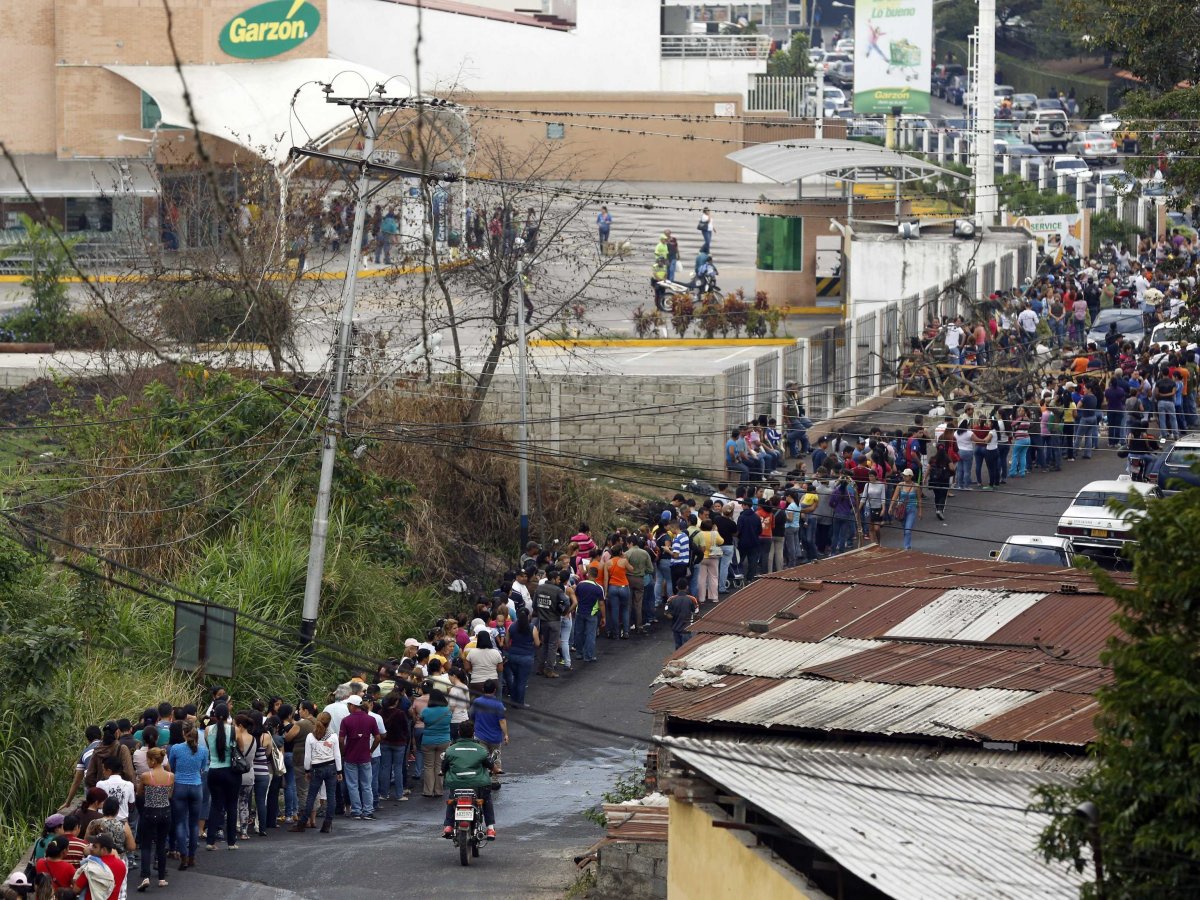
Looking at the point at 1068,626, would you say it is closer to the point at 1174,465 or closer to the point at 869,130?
the point at 1174,465

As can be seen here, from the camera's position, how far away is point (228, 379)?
2461 centimetres

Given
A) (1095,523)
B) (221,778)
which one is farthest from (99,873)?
(1095,523)

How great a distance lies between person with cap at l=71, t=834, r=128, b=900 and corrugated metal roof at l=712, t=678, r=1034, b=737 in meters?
4.08

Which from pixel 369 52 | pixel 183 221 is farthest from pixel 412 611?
pixel 369 52

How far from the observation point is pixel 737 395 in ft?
97.8

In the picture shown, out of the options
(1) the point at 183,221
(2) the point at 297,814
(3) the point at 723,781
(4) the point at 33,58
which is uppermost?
(4) the point at 33,58

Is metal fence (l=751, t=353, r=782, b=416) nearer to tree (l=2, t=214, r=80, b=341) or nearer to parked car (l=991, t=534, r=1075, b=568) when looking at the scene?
parked car (l=991, t=534, r=1075, b=568)

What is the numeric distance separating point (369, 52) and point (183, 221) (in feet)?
74.3

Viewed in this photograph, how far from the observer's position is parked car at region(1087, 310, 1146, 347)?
3741 centimetres

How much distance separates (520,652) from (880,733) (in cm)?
854

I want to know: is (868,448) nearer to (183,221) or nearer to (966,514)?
(966,514)

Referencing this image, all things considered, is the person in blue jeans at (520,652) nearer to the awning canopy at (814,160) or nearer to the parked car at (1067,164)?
the awning canopy at (814,160)

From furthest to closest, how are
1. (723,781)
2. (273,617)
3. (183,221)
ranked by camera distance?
(183,221)
(273,617)
(723,781)

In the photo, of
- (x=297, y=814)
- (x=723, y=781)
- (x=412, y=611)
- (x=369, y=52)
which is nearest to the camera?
(x=723, y=781)
